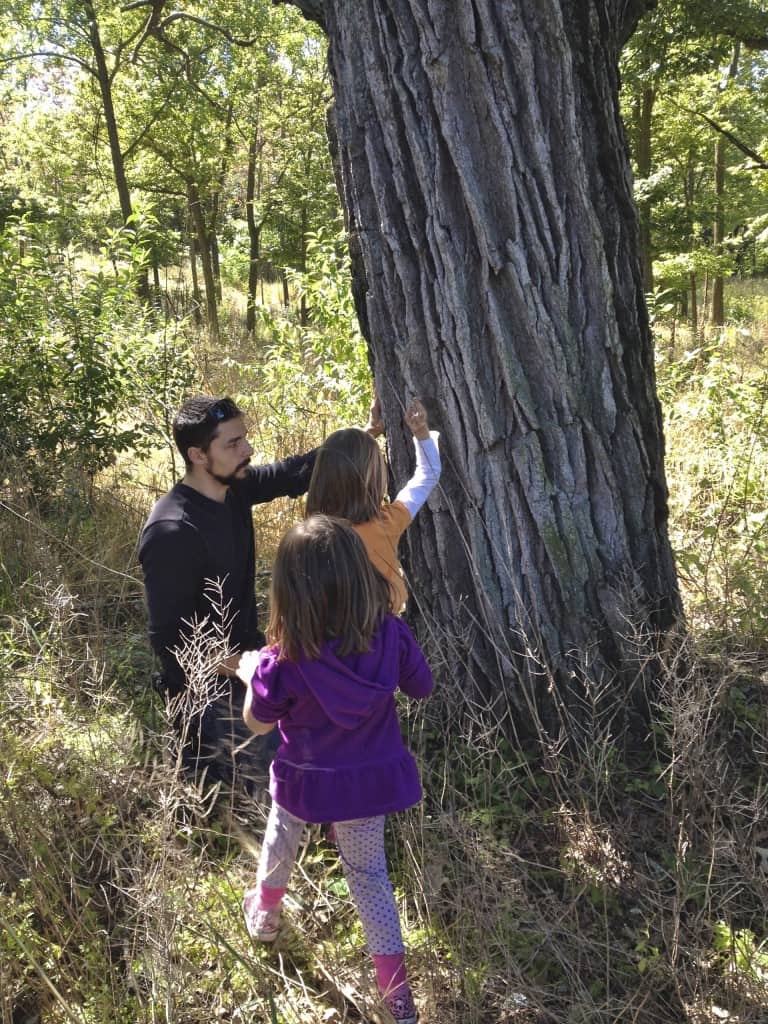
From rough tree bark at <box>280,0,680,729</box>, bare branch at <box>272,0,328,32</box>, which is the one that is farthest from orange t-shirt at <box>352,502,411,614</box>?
bare branch at <box>272,0,328,32</box>

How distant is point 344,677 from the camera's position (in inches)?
76.8

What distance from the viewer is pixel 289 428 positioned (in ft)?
17.7

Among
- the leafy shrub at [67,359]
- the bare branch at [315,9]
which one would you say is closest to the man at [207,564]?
the bare branch at [315,9]

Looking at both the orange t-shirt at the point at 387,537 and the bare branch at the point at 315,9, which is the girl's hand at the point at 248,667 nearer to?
the orange t-shirt at the point at 387,537

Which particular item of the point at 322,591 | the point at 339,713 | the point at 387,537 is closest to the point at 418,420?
the point at 387,537

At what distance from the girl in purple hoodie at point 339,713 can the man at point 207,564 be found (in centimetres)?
58

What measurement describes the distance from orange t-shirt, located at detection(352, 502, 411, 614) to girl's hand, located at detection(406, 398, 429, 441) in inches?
10.8

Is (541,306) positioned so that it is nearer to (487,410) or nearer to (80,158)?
(487,410)

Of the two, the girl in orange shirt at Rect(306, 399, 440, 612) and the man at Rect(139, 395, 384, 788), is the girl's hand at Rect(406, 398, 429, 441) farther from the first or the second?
the man at Rect(139, 395, 384, 788)

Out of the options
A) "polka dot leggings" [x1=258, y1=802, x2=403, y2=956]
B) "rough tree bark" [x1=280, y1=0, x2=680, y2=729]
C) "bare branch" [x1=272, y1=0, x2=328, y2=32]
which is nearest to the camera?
"polka dot leggings" [x1=258, y1=802, x2=403, y2=956]

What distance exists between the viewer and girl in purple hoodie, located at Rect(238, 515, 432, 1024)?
6.32ft

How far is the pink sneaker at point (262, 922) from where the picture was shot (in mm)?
2180

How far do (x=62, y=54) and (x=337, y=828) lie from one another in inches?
538

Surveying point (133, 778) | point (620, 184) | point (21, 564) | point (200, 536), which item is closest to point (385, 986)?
point (133, 778)
